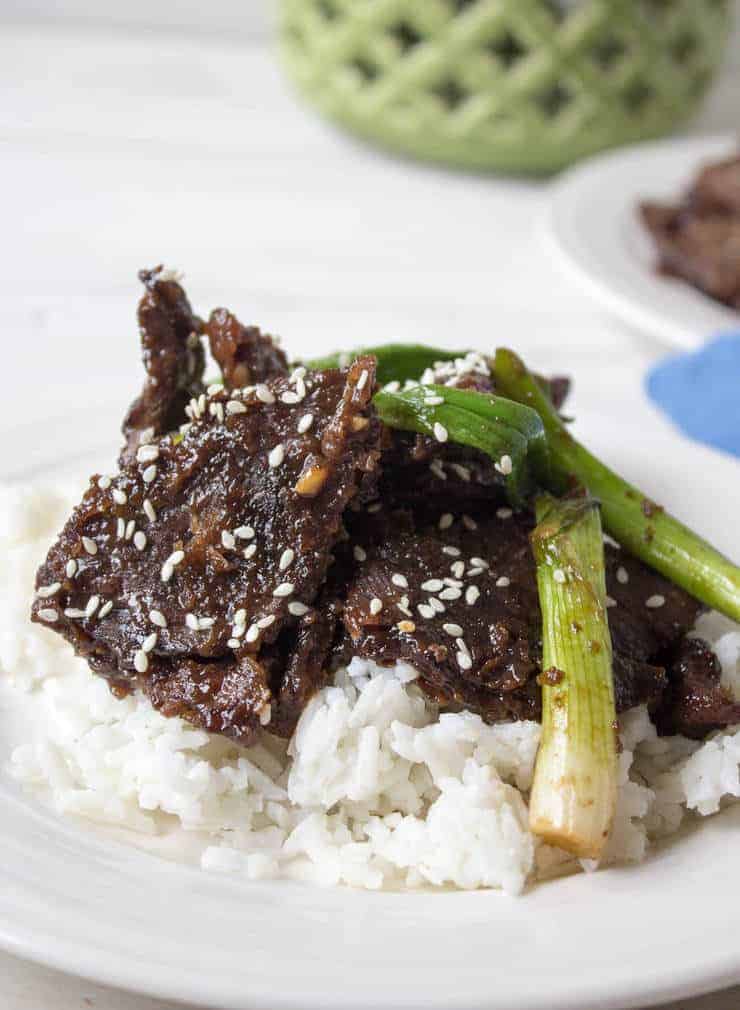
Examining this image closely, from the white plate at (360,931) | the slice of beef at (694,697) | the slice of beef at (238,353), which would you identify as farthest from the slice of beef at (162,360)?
the slice of beef at (694,697)

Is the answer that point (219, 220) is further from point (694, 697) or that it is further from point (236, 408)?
point (694, 697)

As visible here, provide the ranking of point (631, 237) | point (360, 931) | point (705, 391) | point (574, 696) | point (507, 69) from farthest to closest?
point (507, 69), point (631, 237), point (705, 391), point (574, 696), point (360, 931)

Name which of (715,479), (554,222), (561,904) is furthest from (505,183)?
(561,904)

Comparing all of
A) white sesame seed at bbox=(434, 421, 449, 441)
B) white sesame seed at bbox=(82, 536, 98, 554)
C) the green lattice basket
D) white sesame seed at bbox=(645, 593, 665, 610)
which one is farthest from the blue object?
the green lattice basket

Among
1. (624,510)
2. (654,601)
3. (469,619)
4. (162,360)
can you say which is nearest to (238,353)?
(162,360)

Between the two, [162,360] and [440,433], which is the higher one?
[440,433]

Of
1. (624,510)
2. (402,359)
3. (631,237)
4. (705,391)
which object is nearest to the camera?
(624,510)

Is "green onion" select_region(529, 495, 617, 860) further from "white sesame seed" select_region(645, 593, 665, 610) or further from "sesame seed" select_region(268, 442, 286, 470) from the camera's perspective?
"sesame seed" select_region(268, 442, 286, 470)

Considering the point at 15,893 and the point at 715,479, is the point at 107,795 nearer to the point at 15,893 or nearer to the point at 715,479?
the point at 15,893
